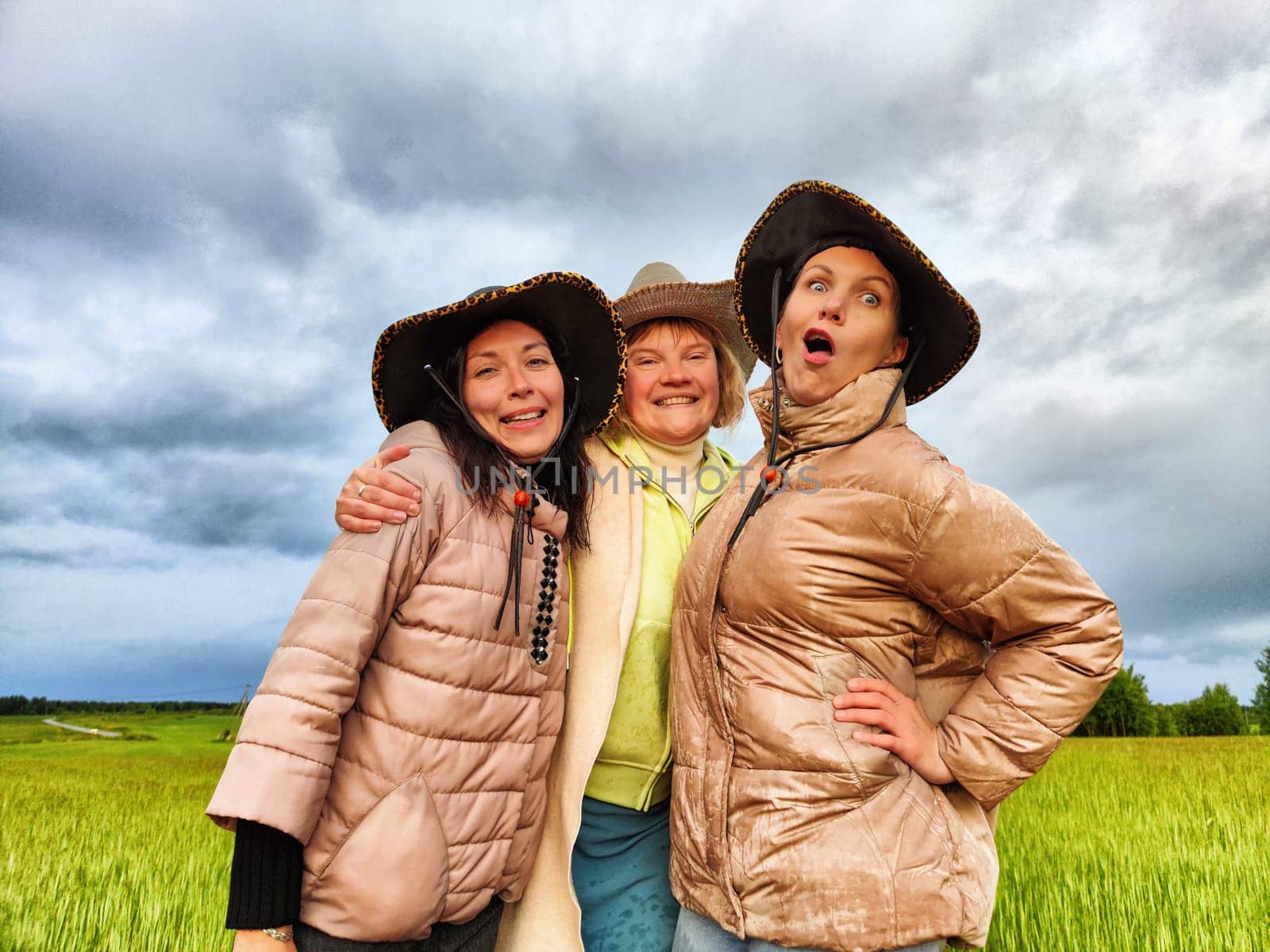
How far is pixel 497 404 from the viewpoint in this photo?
8.14 feet

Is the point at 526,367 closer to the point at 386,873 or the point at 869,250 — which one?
the point at 869,250

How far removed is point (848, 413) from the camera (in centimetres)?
218

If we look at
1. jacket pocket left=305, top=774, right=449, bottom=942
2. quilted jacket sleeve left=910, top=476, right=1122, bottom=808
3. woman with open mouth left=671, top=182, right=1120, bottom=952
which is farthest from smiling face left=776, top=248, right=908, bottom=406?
jacket pocket left=305, top=774, right=449, bottom=942

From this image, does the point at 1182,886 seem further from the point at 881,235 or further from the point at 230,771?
the point at 230,771

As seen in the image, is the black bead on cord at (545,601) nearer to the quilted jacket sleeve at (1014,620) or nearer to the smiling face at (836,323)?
the smiling face at (836,323)

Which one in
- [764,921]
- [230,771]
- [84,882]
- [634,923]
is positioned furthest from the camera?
[84,882]

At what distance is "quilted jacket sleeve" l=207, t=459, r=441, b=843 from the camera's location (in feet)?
5.71

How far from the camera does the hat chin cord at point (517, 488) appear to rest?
2186mm

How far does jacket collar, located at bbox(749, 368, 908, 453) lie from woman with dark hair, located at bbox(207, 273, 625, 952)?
0.76 m

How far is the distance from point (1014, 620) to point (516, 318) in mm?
1720

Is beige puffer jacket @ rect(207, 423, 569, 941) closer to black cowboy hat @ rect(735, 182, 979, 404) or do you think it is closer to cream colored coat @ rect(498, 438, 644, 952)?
cream colored coat @ rect(498, 438, 644, 952)

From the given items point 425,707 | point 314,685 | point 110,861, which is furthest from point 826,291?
point 110,861

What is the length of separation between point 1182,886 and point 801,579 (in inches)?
175

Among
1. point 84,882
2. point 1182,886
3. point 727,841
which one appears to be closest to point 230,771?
point 727,841
